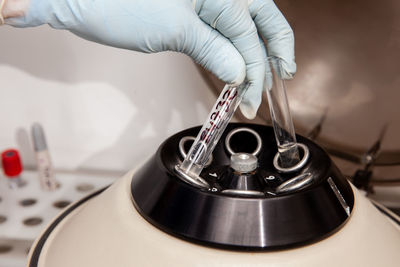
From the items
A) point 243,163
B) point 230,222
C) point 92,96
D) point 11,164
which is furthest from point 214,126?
point 11,164

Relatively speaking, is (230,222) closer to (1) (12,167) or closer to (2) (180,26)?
(2) (180,26)

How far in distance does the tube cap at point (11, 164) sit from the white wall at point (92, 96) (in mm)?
102

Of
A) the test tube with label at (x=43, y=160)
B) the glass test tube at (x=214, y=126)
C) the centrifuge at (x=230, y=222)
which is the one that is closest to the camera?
the centrifuge at (x=230, y=222)

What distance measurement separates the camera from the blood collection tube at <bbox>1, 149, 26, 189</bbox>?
105 centimetres

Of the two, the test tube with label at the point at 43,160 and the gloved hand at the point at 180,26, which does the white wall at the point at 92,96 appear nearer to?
the test tube with label at the point at 43,160

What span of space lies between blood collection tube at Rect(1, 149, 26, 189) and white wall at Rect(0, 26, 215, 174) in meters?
0.10

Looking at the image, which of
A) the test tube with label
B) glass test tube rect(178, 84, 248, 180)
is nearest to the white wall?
the test tube with label

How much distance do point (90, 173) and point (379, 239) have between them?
33.1 inches

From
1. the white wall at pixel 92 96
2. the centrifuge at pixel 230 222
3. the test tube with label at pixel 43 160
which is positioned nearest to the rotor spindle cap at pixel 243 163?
the centrifuge at pixel 230 222

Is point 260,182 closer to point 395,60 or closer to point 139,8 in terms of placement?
point 139,8

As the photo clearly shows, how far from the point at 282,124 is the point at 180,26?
0.76 ft

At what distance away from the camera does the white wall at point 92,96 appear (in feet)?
3.35

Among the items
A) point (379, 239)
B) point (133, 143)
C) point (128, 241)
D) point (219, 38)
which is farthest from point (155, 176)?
point (133, 143)

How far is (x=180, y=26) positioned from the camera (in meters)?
0.59
